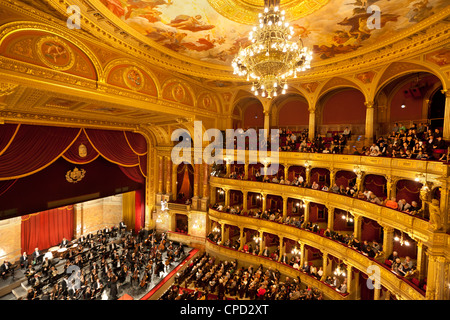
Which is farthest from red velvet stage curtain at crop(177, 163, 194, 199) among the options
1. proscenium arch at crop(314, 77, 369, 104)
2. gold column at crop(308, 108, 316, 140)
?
proscenium arch at crop(314, 77, 369, 104)

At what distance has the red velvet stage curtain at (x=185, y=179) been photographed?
1995cm

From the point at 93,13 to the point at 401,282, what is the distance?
15.2m

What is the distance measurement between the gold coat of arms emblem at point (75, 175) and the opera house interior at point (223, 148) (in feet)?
0.38

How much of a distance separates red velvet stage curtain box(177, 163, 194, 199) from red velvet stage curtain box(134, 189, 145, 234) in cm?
327

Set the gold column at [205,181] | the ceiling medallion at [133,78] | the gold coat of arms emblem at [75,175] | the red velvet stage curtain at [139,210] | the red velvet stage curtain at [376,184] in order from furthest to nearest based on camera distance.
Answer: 1. the red velvet stage curtain at [139,210]
2. the gold column at [205,181]
3. the gold coat of arms emblem at [75,175]
4. the red velvet stage curtain at [376,184]
5. the ceiling medallion at [133,78]

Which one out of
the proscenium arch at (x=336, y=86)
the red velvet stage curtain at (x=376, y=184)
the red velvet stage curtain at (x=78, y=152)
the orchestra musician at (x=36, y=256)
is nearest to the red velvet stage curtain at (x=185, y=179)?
the red velvet stage curtain at (x=78, y=152)

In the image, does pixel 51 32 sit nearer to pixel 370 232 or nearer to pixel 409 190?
pixel 409 190

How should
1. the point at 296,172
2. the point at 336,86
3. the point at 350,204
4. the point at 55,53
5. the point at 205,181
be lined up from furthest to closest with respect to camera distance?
1. the point at 205,181
2. the point at 296,172
3. the point at 336,86
4. the point at 350,204
5. the point at 55,53

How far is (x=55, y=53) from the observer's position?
8.34 metres

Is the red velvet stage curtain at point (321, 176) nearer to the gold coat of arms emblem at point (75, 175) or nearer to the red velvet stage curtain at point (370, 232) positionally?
the red velvet stage curtain at point (370, 232)

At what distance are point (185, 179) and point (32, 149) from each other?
10712 mm

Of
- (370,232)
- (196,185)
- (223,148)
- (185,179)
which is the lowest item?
(370,232)

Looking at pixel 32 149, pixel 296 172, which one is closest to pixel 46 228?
pixel 32 149

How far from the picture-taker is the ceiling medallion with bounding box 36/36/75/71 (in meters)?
7.98
